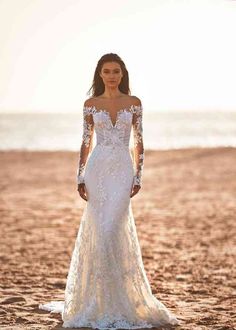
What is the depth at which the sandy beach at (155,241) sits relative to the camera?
22.0 ft

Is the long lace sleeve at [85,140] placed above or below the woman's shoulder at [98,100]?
below

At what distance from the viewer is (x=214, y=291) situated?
7.63 meters

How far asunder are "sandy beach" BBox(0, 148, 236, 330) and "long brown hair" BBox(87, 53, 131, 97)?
192 cm

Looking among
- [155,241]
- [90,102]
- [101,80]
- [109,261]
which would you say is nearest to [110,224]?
[109,261]

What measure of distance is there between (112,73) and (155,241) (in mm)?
5901

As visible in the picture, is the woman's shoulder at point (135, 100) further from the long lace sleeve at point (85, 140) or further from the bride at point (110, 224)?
the long lace sleeve at point (85, 140)

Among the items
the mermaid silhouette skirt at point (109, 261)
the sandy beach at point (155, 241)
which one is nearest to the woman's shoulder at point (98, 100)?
the mermaid silhouette skirt at point (109, 261)

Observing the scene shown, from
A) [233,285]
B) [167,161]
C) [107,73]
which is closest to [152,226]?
[233,285]

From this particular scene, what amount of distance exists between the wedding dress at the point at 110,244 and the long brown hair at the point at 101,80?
0.18m

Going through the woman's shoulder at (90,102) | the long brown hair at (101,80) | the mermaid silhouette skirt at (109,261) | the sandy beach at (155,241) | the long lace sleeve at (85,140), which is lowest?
the sandy beach at (155,241)

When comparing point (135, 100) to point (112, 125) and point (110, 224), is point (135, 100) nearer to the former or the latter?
point (112, 125)

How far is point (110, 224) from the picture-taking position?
5.55 m

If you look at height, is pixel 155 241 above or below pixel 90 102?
below

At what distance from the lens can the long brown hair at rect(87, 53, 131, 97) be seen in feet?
18.2
